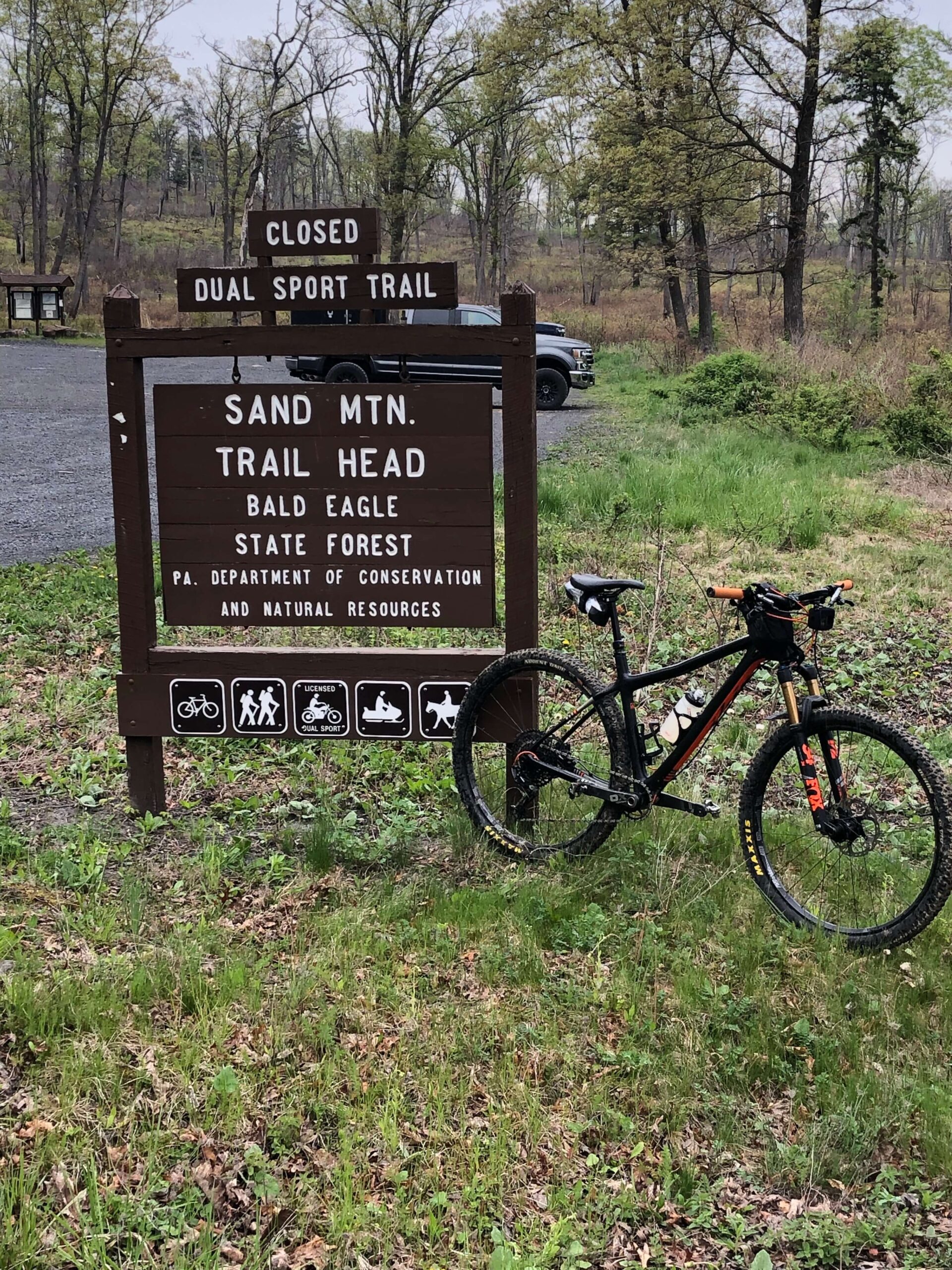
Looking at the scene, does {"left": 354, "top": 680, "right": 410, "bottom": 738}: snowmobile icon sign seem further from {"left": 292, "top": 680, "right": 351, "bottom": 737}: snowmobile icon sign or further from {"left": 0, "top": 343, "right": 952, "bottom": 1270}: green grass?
{"left": 0, "top": 343, "right": 952, "bottom": 1270}: green grass

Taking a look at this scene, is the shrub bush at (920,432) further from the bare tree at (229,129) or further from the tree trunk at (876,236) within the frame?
the bare tree at (229,129)

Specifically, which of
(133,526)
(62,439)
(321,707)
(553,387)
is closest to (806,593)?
(321,707)

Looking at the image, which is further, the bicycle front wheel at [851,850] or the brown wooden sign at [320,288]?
the brown wooden sign at [320,288]

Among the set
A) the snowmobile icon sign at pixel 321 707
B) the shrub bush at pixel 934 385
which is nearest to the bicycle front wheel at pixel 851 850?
the snowmobile icon sign at pixel 321 707

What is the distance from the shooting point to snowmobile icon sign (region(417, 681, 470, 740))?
13.9 feet

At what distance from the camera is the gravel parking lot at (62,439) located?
9539mm

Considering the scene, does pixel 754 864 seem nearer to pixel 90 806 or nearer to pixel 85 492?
pixel 90 806

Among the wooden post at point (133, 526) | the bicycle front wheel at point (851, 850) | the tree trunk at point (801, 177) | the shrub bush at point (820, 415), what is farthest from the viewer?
the tree trunk at point (801, 177)

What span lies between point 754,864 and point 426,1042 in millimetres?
1304

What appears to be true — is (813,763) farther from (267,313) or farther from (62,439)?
(62,439)

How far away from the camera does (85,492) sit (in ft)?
37.1

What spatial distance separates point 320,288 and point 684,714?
2.11 m

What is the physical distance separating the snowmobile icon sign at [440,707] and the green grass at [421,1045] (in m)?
0.35

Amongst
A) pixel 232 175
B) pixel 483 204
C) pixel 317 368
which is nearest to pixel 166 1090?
pixel 317 368
